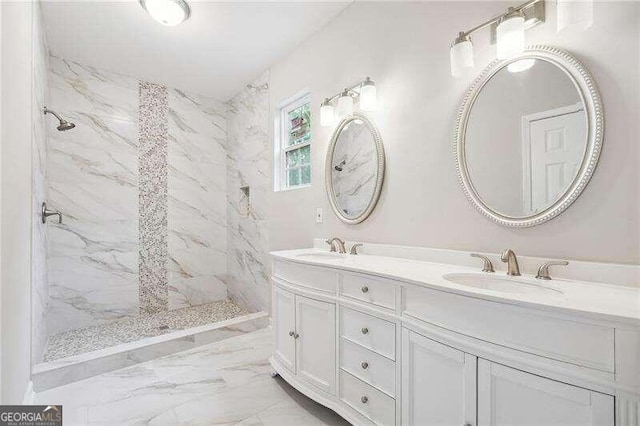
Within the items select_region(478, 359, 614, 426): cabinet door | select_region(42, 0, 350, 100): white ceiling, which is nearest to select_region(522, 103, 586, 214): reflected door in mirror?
select_region(478, 359, 614, 426): cabinet door

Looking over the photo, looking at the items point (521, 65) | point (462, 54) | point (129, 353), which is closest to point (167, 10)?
point (462, 54)

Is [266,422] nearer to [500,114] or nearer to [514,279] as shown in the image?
[514,279]

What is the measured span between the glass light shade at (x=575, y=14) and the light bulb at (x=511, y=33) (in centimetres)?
13

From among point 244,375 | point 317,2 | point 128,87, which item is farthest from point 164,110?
point 244,375

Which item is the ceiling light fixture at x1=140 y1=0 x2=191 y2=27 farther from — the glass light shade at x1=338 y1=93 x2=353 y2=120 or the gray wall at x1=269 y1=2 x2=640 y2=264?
the glass light shade at x1=338 y1=93 x2=353 y2=120

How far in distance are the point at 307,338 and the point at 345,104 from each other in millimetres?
1532

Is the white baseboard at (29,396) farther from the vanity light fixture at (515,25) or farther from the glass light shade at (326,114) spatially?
the vanity light fixture at (515,25)

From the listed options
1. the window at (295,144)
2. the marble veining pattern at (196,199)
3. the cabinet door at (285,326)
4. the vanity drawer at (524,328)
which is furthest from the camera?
the marble veining pattern at (196,199)

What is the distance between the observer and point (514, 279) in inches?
44.8

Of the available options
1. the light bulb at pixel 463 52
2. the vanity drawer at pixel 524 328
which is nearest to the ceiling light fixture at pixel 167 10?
the light bulb at pixel 463 52

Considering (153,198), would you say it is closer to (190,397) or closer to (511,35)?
(190,397)

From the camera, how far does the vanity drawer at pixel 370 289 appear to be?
1.24 meters

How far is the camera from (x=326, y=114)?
7.01 ft

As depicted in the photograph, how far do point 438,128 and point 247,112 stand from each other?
246 cm
